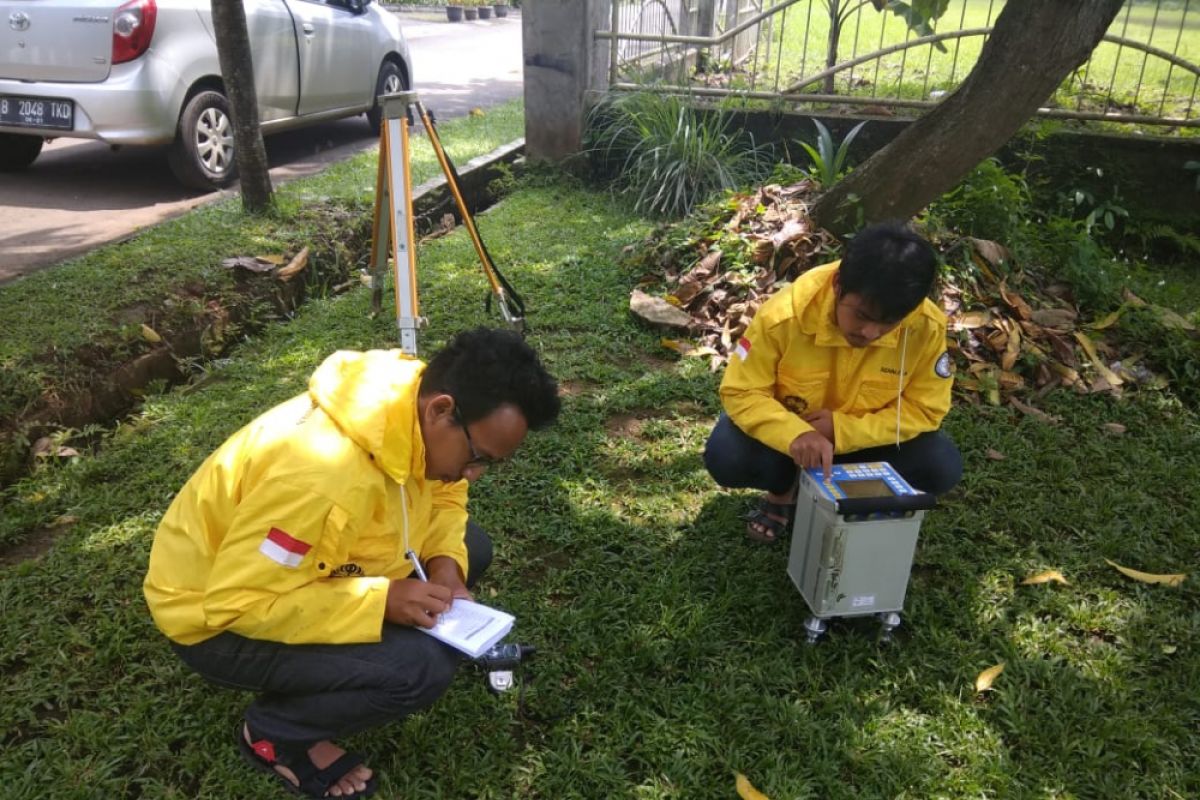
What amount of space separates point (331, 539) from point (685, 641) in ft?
3.73

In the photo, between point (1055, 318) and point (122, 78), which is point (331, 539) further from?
point (122, 78)

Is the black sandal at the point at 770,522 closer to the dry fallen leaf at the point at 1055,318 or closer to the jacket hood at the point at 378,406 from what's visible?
the jacket hood at the point at 378,406

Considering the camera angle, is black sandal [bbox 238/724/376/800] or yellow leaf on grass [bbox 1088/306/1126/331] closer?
black sandal [bbox 238/724/376/800]

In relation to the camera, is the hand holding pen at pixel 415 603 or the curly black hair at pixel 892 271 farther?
the curly black hair at pixel 892 271

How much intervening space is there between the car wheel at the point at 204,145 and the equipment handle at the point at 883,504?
4986 millimetres

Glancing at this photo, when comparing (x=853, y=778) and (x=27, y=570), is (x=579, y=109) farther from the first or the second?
(x=853, y=778)

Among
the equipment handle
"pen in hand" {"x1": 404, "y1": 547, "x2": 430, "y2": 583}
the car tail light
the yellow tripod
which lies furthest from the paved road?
the equipment handle

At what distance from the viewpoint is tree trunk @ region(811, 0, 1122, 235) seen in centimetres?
387

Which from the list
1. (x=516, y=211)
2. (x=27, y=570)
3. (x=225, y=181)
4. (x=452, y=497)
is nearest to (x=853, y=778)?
(x=452, y=497)

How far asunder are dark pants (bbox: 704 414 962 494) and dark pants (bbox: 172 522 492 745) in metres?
1.24

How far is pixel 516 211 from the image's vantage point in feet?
20.7

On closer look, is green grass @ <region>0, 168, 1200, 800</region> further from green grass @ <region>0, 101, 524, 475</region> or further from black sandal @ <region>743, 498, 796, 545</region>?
green grass @ <region>0, 101, 524, 475</region>

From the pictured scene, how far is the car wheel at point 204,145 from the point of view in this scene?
584 cm

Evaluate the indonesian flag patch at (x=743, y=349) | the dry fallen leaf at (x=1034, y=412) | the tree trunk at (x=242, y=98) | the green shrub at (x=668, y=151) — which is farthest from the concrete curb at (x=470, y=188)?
the dry fallen leaf at (x=1034, y=412)
